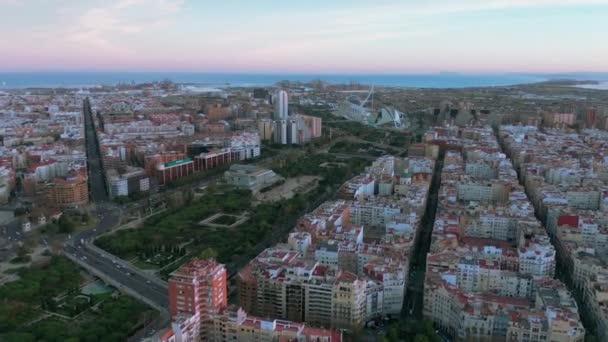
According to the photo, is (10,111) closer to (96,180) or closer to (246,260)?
(96,180)

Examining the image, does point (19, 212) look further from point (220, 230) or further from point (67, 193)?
point (220, 230)

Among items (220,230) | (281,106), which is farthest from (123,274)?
(281,106)

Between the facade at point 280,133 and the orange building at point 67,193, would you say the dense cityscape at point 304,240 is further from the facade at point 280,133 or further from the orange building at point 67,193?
the facade at point 280,133

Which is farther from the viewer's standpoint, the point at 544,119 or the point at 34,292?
the point at 544,119

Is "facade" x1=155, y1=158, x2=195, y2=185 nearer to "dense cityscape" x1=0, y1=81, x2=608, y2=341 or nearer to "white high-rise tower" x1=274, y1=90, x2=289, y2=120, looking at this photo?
"dense cityscape" x1=0, y1=81, x2=608, y2=341

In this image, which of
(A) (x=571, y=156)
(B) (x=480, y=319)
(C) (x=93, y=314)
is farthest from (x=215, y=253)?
(A) (x=571, y=156)

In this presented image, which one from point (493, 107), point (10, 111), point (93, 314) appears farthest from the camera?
point (493, 107)
